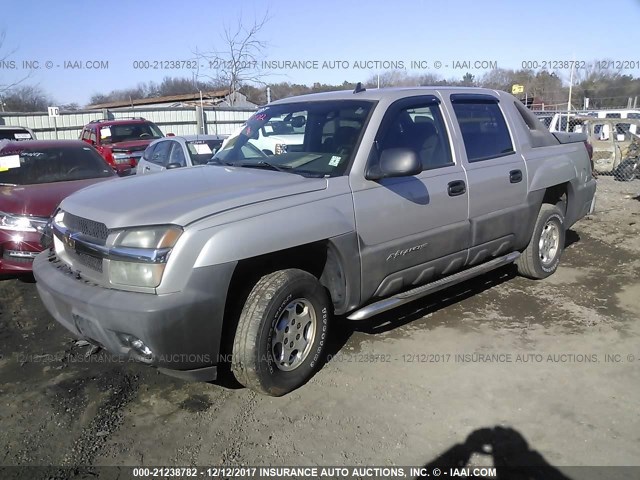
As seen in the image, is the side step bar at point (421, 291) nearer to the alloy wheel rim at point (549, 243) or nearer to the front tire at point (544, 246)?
the front tire at point (544, 246)

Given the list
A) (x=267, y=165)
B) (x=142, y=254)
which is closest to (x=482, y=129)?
(x=267, y=165)

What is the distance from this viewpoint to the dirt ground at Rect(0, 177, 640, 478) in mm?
2926

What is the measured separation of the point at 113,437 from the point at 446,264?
2.76 metres

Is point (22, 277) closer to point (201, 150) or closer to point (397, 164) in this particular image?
point (201, 150)

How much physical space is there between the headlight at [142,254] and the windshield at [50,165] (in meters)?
4.23

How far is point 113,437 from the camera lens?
10.1ft

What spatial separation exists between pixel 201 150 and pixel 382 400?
6.99 m

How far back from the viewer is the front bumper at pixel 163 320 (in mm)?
2852

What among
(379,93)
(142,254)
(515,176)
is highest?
(379,93)

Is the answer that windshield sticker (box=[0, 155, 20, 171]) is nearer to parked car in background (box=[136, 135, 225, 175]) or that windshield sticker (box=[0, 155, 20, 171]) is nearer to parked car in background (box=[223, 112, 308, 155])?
parked car in background (box=[136, 135, 225, 175])

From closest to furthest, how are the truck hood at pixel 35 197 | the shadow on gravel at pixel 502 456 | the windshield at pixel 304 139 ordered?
1. the shadow on gravel at pixel 502 456
2. the windshield at pixel 304 139
3. the truck hood at pixel 35 197

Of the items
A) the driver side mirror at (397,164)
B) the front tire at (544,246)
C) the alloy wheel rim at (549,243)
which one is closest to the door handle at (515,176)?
the front tire at (544,246)

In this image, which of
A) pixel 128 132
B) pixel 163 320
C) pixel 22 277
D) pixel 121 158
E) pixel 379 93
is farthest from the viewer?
pixel 128 132

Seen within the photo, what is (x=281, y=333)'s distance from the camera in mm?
3424
